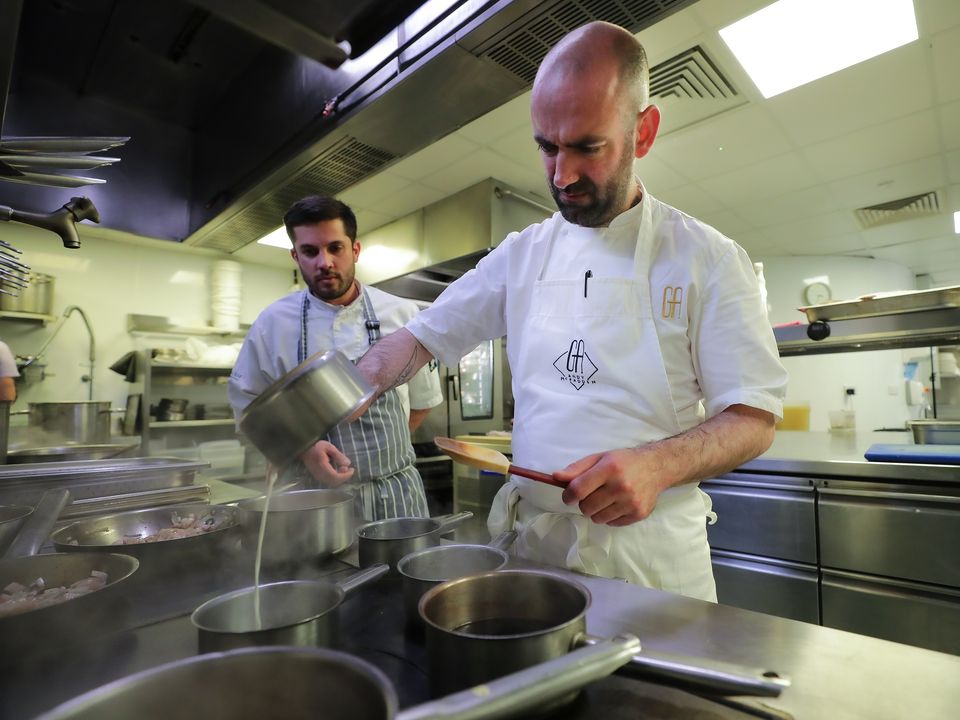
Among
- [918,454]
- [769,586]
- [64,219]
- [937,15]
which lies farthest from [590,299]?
[937,15]

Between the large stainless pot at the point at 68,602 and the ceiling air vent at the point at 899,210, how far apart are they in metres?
5.22

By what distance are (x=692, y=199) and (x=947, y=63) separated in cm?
167

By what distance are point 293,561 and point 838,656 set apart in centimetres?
80

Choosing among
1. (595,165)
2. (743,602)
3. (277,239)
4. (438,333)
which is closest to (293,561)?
(438,333)

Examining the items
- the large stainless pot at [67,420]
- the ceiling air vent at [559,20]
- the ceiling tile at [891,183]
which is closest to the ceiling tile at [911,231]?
the ceiling tile at [891,183]

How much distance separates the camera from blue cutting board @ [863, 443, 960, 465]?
1840 mm

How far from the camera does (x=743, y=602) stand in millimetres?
2209

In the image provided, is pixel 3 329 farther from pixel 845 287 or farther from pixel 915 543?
pixel 845 287

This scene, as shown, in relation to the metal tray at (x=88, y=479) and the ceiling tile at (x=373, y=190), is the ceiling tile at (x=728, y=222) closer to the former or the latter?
the ceiling tile at (x=373, y=190)

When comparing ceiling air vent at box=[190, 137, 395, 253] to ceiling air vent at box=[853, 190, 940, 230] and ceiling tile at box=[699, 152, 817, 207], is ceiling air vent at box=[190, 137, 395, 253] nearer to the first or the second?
ceiling tile at box=[699, 152, 817, 207]

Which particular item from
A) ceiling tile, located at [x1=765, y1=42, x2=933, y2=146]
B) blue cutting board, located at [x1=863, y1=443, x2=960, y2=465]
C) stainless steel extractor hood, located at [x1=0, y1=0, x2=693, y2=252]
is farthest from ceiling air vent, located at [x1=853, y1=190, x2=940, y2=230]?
stainless steel extractor hood, located at [x1=0, y1=0, x2=693, y2=252]

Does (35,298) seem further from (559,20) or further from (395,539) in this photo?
(395,539)

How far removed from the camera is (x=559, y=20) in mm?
1471

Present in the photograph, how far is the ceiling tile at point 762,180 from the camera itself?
3424 mm
